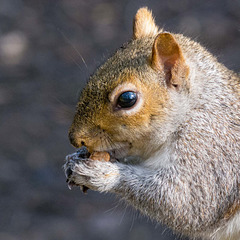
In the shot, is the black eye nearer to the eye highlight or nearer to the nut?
the eye highlight

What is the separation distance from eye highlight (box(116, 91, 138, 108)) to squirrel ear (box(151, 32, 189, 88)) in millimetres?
117

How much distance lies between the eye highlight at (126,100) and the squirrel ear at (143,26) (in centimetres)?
37

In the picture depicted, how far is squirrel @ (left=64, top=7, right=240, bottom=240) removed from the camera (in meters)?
1.60

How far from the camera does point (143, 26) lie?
192 centimetres

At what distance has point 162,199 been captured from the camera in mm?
1682

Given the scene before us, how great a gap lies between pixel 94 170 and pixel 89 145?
11 centimetres

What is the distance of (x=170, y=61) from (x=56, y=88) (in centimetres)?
213

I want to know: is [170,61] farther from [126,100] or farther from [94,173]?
[94,173]

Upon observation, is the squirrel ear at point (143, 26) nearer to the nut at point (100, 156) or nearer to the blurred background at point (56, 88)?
the nut at point (100, 156)

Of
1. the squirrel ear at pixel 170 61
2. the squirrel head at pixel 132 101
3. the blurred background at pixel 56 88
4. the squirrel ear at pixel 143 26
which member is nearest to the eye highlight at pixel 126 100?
the squirrel head at pixel 132 101

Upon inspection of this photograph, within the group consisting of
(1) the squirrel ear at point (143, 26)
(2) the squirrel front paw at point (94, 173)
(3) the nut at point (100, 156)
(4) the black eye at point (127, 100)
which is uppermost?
(1) the squirrel ear at point (143, 26)

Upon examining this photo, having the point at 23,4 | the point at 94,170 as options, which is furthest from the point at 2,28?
the point at 94,170

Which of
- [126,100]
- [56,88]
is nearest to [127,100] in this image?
[126,100]

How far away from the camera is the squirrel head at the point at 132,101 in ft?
5.22
